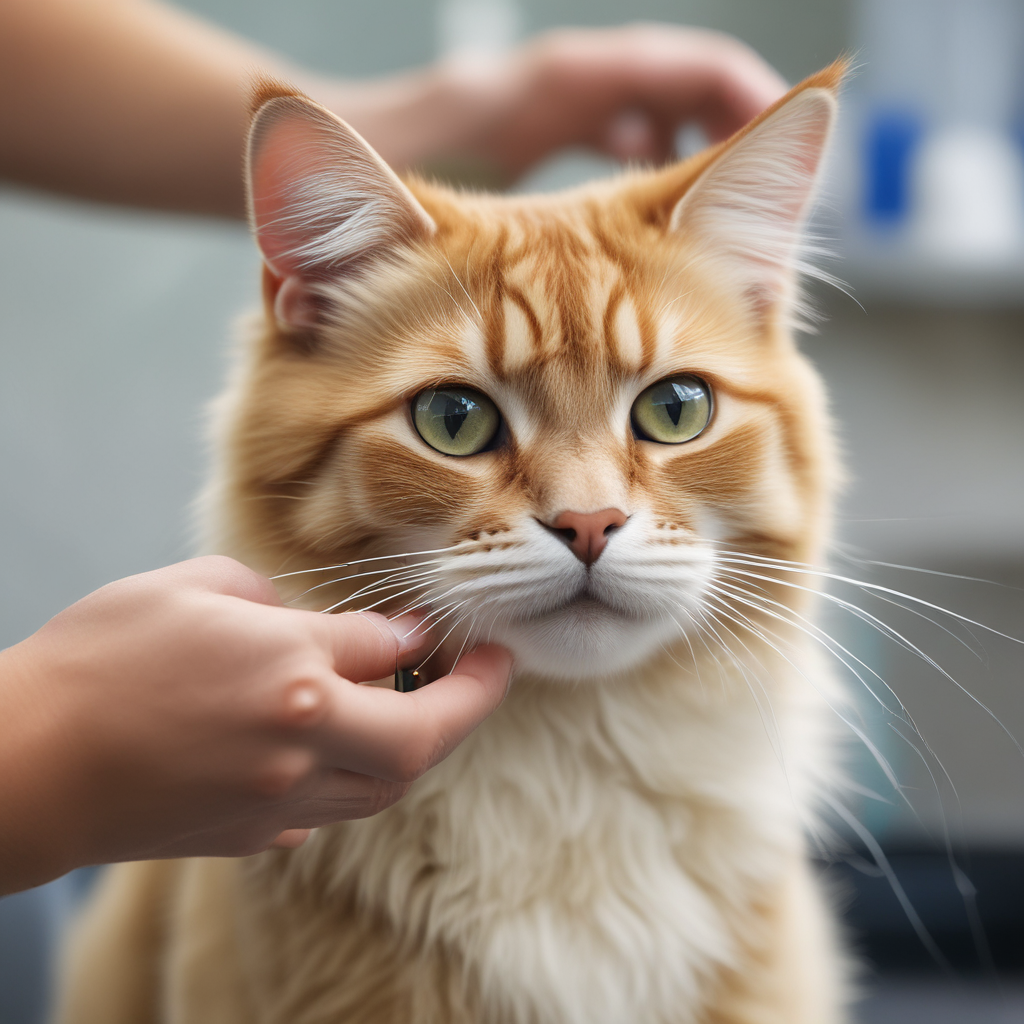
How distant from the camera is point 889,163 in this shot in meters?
2.10

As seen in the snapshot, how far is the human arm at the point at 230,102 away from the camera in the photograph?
3.35 feet

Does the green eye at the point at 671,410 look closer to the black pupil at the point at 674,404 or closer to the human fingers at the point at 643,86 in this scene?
the black pupil at the point at 674,404

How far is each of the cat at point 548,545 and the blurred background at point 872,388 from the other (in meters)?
0.23

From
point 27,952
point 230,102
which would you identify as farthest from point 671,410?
point 27,952

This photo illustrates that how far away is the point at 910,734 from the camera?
0.90 metres

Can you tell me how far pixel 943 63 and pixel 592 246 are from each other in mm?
2038

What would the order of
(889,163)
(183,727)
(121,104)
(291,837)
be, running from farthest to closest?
(889,163), (121,104), (291,837), (183,727)

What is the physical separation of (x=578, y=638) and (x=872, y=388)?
1.79 metres

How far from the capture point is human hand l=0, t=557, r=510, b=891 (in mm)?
459

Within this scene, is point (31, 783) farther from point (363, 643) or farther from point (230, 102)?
point (230, 102)

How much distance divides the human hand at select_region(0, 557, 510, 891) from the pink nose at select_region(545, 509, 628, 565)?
0.54 ft

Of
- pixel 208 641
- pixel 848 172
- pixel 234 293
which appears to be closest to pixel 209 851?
pixel 208 641

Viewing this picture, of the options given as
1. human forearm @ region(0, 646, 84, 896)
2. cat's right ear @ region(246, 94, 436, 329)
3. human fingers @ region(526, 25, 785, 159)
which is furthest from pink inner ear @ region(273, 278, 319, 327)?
human fingers @ region(526, 25, 785, 159)

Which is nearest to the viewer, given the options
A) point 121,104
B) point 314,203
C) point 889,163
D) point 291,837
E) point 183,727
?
point 183,727
